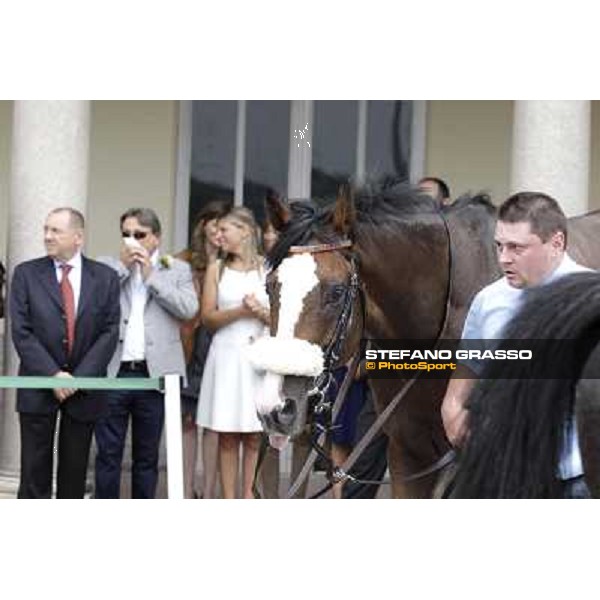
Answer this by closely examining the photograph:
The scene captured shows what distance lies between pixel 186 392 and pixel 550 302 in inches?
128

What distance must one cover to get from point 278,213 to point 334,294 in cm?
39

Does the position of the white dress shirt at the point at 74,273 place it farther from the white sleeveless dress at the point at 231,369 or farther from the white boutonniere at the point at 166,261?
the white sleeveless dress at the point at 231,369

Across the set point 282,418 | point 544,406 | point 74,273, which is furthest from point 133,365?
point 544,406

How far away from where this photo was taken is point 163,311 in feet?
22.6

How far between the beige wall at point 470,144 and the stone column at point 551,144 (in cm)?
8

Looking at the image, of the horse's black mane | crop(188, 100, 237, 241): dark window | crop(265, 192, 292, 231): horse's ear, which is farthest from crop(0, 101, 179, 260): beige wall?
the horse's black mane

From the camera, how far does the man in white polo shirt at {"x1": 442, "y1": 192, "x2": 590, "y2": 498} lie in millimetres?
5102

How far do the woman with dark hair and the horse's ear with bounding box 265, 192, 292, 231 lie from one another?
1.07m

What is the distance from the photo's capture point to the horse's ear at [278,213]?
5363 millimetres

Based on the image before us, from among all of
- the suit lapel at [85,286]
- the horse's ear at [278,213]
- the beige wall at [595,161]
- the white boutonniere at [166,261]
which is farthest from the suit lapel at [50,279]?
the beige wall at [595,161]

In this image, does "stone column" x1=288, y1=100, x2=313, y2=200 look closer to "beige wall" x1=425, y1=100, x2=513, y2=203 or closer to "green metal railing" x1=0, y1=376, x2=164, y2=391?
"beige wall" x1=425, y1=100, x2=513, y2=203

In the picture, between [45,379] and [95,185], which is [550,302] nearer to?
[45,379]

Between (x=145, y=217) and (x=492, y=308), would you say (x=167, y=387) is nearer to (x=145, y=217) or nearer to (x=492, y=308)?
(x=145, y=217)

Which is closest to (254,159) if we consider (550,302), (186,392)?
(186,392)
